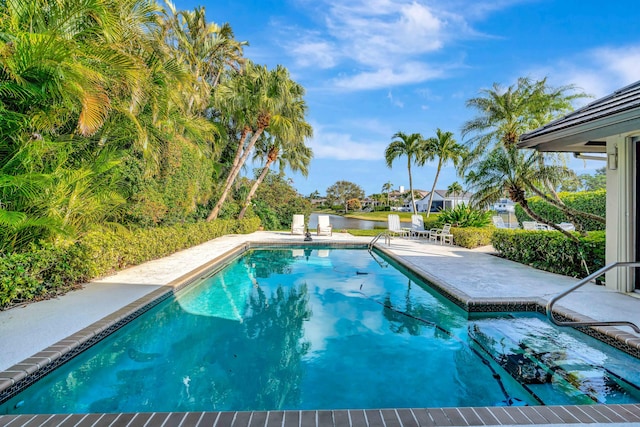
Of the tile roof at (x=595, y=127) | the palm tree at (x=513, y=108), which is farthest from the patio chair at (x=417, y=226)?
the tile roof at (x=595, y=127)

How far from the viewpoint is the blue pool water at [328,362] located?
3.29 meters

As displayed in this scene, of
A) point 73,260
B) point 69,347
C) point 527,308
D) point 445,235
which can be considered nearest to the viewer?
point 69,347

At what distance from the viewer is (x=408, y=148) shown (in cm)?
2444

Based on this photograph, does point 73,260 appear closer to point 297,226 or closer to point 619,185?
point 619,185

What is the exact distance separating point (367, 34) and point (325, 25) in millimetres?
2756

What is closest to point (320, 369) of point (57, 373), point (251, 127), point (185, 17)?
point (57, 373)

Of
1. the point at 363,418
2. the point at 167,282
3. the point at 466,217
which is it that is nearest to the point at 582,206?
the point at 466,217

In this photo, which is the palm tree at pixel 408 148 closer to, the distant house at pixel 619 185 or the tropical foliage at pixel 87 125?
the tropical foliage at pixel 87 125

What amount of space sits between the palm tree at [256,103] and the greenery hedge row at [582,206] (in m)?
14.7

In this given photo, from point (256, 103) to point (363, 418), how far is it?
1544 cm

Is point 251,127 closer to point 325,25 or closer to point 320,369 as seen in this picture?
point 325,25

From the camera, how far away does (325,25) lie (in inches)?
613

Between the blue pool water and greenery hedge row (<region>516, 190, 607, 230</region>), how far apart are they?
46.6ft

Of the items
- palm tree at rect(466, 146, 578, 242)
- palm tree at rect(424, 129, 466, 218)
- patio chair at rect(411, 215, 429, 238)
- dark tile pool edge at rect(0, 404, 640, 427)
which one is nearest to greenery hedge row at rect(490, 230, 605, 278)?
palm tree at rect(466, 146, 578, 242)
